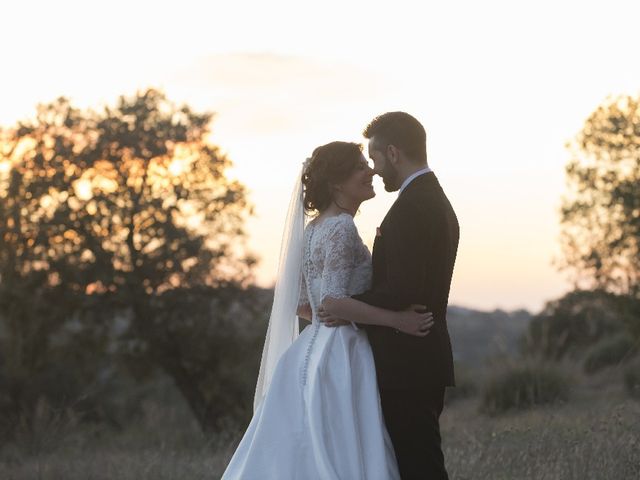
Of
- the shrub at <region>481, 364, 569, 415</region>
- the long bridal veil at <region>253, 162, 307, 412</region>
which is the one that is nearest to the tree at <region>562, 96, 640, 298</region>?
the shrub at <region>481, 364, 569, 415</region>

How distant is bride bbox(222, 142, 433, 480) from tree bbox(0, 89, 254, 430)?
1749 cm

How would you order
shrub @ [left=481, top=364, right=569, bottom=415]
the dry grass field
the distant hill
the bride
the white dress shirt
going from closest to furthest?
1. the white dress shirt
2. the bride
3. the dry grass field
4. shrub @ [left=481, top=364, right=569, bottom=415]
5. the distant hill

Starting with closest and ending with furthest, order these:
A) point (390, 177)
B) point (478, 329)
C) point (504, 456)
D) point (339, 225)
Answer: point (390, 177) < point (339, 225) < point (504, 456) < point (478, 329)

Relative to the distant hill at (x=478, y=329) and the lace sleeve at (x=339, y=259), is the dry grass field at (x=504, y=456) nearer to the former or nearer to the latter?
the lace sleeve at (x=339, y=259)

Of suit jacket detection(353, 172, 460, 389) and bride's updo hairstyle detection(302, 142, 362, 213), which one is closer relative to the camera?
Answer: suit jacket detection(353, 172, 460, 389)

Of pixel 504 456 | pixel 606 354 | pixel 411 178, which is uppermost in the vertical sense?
pixel 411 178

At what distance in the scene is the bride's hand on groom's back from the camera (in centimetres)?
543

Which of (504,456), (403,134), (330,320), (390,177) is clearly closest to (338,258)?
(330,320)

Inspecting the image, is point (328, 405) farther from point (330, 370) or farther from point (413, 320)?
point (413, 320)

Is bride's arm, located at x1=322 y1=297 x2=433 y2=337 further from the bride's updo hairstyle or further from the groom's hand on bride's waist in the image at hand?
the bride's updo hairstyle

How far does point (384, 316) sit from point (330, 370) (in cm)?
52

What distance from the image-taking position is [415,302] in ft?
17.8

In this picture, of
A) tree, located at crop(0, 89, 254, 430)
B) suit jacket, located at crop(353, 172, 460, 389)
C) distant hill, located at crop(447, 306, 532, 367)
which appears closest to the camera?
suit jacket, located at crop(353, 172, 460, 389)

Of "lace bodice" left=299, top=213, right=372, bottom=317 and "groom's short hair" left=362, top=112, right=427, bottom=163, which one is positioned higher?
"groom's short hair" left=362, top=112, right=427, bottom=163
